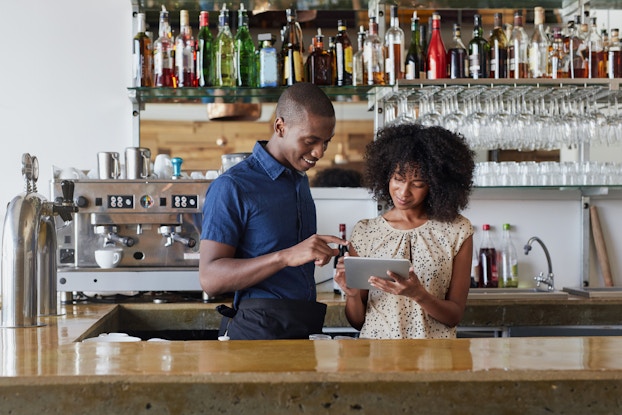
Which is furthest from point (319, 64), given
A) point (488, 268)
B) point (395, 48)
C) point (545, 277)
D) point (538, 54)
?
point (545, 277)

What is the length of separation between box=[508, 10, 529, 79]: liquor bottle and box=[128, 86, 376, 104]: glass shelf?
0.64m

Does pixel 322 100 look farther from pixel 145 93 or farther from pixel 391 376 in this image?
pixel 145 93

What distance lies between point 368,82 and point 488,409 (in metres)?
2.43

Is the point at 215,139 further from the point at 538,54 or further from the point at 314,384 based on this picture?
the point at 314,384

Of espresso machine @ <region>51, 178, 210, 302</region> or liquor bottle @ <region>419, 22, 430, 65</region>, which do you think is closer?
espresso machine @ <region>51, 178, 210, 302</region>

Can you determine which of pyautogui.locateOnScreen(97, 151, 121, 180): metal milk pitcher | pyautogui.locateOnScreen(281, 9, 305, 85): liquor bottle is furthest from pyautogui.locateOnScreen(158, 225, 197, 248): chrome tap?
pyautogui.locateOnScreen(281, 9, 305, 85): liquor bottle

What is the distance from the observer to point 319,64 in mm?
Answer: 4219

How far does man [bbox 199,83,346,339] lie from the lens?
8.64 feet

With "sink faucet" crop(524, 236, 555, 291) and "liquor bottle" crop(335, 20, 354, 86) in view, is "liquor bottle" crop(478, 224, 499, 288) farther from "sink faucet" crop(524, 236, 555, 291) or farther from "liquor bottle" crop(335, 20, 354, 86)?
"liquor bottle" crop(335, 20, 354, 86)

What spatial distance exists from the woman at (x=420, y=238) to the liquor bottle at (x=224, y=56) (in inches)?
50.9

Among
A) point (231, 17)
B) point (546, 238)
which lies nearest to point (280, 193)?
point (231, 17)

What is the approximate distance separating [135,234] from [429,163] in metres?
1.55

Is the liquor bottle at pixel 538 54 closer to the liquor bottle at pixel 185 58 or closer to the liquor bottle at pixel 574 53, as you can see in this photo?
the liquor bottle at pixel 574 53

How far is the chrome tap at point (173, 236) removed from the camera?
12.9 ft
